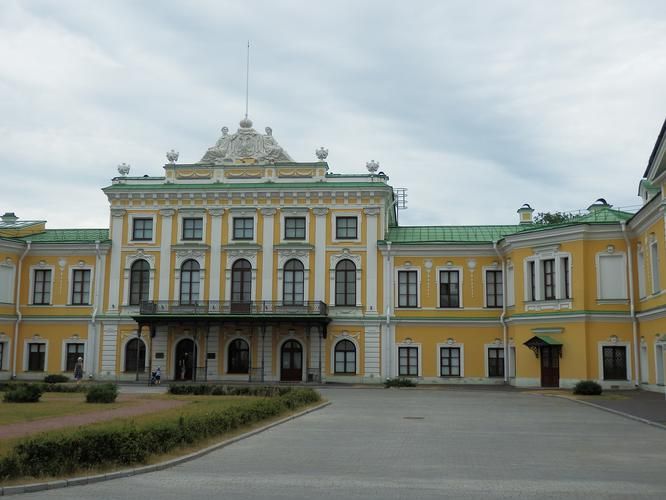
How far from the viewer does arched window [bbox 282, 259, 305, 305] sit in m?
45.0

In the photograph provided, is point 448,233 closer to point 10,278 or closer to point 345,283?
point 345,283

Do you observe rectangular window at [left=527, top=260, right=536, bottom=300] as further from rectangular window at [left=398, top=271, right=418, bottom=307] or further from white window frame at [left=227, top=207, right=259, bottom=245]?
white window frame at [left=227, top=207, right=259, bottom=245]

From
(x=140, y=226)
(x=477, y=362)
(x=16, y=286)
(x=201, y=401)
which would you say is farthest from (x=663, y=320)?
(x=16, y=286)

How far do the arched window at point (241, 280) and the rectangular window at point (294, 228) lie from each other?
2.91 m

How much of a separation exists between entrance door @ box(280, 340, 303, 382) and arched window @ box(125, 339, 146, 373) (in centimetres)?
827

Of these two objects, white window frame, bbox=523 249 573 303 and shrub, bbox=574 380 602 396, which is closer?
shrub, bbox=574 380 602 396

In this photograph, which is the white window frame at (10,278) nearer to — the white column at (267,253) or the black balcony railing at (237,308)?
the black balcony railing at (237,308)

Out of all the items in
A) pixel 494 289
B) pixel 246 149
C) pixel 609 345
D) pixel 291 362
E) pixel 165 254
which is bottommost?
pixel 291 362

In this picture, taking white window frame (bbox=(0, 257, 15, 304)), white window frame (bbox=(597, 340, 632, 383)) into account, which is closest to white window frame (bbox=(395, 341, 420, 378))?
white window frame (bbox=(597, 340, 632, 383))

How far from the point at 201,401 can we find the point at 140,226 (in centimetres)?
2198

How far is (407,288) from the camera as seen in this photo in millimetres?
44844

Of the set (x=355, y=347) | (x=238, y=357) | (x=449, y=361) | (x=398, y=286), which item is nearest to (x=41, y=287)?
(x=238, y=357)

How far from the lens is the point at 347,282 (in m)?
45.0

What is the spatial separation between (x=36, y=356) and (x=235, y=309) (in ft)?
41.6
